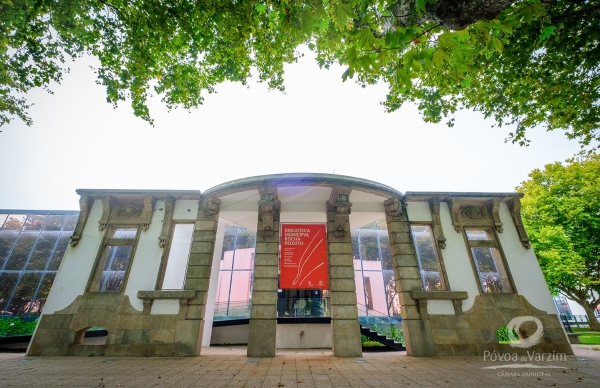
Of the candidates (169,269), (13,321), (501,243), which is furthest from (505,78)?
(13,321)

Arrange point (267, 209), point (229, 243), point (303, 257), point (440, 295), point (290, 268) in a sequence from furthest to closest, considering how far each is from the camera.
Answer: point (229, 243) → point (303, 257) → point (290, 268) → point (267, 209) → point (440, 295)

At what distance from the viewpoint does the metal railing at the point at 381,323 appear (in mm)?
13609

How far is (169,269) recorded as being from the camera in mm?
9852

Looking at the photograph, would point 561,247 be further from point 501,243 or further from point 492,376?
point 492,376

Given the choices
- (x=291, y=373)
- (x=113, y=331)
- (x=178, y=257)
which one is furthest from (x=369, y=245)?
(x=113, y=331)

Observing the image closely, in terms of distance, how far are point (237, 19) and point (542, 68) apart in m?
9.19

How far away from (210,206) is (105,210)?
176 inches

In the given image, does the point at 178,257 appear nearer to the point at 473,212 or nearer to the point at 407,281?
the point at 407,281

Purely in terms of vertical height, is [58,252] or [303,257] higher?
[58,252]

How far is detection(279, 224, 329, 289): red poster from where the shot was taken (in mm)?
9664

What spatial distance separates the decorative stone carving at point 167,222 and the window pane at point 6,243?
67.3 ft

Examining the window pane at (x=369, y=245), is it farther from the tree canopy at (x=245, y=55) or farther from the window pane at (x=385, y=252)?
the tree canopy at (x=245, y=55)

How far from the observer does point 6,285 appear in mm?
18625

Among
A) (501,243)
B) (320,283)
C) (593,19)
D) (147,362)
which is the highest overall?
(593,19)
